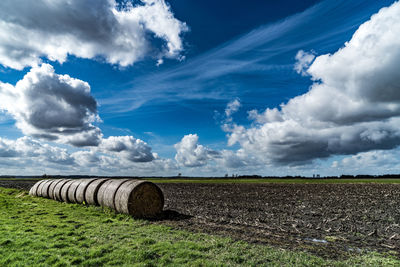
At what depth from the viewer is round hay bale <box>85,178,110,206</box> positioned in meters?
17.3

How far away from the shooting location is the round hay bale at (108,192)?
15.4 meters

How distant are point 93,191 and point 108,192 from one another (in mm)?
2209

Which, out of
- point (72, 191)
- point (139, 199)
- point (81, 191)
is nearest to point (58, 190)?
point (72, 191)

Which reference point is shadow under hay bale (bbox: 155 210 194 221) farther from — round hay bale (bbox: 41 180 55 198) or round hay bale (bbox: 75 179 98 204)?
round hay bale (bbox: 41 180 55 198)

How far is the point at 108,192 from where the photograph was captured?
15.9 meters

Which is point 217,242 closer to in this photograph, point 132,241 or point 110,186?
point 132,241

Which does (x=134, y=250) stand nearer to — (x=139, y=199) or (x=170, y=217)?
(x=170, y=217)

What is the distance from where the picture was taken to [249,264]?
6648 millimetres

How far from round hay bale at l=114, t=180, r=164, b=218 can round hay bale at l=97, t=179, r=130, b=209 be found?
0.49m

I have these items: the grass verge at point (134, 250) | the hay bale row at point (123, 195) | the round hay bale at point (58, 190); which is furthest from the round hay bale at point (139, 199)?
the round hay bale at point (58, 190)

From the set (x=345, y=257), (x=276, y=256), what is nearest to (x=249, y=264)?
(x=276, y=256)

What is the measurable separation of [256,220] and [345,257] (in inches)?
231

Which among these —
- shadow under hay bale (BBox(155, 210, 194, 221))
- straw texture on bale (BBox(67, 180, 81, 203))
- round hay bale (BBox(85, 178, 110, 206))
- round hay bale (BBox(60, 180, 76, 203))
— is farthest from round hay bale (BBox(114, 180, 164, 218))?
round hay bale (BBox(60, 180, 76, 203))

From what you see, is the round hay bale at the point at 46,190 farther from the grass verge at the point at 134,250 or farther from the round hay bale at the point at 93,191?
the grass verge at the point at 134,250
